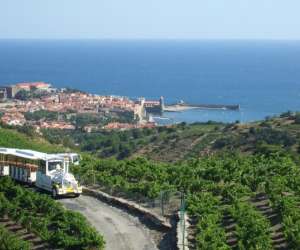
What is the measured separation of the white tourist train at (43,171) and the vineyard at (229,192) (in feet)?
5.85

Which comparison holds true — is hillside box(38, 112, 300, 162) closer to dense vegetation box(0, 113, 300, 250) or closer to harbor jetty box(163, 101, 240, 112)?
dense vegetation box(0, 113, 300, 250)

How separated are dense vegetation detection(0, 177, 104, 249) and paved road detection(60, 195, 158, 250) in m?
0.76

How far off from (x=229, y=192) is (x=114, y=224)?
3.91 m

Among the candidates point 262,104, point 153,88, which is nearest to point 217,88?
point 153,88

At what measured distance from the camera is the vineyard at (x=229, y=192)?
54.4 ft

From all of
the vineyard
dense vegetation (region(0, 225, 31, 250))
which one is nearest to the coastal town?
the vineyard

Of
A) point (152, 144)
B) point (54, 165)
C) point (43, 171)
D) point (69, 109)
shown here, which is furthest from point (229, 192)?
point (69, 109)

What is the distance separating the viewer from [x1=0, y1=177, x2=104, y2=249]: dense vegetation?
54.4 feet

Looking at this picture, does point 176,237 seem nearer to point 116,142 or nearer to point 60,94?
point 116,142

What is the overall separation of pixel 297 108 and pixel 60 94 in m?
50.0

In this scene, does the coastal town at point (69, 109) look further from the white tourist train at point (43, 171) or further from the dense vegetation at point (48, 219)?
the dense vegetation at point (48, 219)

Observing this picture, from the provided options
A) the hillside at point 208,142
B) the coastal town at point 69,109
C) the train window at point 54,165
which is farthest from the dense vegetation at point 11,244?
the coastal town at point 69,109

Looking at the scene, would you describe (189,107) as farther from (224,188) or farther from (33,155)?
(224,188)

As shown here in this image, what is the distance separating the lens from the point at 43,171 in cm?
2316
